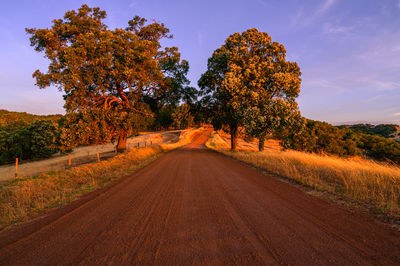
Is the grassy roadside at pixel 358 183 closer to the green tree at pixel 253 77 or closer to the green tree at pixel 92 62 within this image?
the green tree at pixel 253 77

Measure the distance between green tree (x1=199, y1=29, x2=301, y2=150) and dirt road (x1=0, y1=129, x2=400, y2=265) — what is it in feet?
39.5

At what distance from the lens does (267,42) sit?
60.0ft

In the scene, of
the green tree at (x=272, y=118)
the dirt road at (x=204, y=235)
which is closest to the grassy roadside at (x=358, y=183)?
the dirt road at (x=204, y=235)

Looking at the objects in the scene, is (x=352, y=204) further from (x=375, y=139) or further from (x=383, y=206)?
(x=375, y=139)

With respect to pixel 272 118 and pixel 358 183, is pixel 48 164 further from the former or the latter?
pixel 358 183

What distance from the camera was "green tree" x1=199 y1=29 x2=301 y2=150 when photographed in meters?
16.3

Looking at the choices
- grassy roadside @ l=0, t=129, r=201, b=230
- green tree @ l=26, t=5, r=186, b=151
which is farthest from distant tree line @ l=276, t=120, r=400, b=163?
grassy roadside @ l=0, t=129, r=201, b=230

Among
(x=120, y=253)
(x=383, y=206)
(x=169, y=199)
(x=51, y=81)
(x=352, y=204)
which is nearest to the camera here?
(x=120, y=253)

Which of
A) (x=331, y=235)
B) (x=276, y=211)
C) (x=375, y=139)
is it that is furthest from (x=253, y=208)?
(x=375, y=139)

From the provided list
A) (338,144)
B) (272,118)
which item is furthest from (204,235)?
(338,144)

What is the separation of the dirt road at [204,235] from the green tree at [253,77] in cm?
1205

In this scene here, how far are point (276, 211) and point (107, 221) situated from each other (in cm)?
418

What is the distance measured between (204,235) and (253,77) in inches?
675

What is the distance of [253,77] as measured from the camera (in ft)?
57.5
